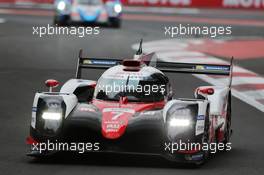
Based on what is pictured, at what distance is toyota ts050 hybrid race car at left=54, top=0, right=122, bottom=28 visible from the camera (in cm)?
3900

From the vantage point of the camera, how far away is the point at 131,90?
44.3 ft

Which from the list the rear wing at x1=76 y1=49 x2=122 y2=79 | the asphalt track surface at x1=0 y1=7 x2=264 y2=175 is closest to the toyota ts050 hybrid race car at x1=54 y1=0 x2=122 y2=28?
the asphalt track surface at x1=0 y1=7 x2=264 y2=175

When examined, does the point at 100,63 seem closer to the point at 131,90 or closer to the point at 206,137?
the point at 131,90

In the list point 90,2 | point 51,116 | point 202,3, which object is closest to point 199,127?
point 51,116

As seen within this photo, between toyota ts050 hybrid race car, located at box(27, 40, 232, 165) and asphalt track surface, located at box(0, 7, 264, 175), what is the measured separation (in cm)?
24

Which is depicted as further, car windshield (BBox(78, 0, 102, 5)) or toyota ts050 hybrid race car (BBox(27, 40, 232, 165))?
car windshield (BBox(78, 0, 102, 5))

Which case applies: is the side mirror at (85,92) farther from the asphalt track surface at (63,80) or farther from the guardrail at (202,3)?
the guardrail at (202,3)

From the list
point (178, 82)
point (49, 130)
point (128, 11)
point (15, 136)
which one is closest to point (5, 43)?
point (178, 82)

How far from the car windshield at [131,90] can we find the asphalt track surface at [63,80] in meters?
0.76

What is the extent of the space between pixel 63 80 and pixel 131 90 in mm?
9213

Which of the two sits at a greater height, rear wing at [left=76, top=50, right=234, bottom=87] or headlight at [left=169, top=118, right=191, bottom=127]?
rear wing at [left=76, top=50, right=234, bottom=87]

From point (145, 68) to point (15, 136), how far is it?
220 cm

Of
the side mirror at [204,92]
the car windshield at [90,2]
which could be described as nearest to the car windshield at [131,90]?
the side mirror at [204,92]

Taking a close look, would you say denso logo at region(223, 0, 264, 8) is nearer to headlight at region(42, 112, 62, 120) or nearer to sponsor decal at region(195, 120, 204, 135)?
sponsor decal at region(195, 120, 204, 135)
